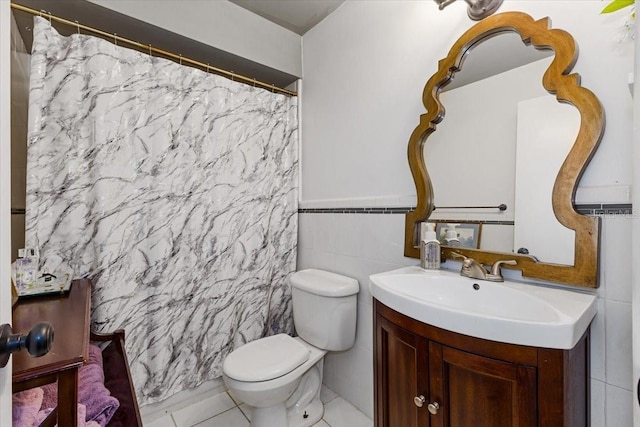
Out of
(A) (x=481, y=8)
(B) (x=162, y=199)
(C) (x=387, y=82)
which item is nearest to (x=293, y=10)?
(C) (x=387, y=82)

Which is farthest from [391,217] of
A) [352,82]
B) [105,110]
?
[105,110]

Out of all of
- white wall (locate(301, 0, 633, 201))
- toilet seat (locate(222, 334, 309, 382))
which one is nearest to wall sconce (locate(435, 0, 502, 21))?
white wall (locate(301, 0, 633, 201))

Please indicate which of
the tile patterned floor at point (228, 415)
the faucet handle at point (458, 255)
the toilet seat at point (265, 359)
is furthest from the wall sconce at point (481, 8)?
the tile patterned floor at point (228, 415)

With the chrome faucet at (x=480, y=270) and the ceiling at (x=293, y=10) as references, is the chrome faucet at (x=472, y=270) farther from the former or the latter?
the ceiling at (x=293, y=10)

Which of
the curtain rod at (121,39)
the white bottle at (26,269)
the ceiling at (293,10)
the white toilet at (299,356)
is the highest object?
the ceiling at (293,10)

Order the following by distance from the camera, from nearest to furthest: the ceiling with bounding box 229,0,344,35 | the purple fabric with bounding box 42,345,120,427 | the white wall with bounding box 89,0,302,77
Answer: the purple fabric with bounding box 42,345,120,427 < the white wall with bounding box 89,0,302,77 < the ceiling with bounding box 229,0,344,35

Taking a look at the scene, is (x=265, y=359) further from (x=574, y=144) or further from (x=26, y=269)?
(x=574, y=144)

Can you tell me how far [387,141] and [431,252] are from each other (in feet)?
2.07

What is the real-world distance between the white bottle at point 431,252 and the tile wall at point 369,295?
159 millimetres

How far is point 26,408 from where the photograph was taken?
0.73 meters

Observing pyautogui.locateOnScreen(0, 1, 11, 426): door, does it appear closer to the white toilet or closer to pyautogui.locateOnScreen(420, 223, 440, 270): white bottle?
the white toilet

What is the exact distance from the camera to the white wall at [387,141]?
0.91 m

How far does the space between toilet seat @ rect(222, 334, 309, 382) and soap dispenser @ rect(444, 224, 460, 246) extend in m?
0.89

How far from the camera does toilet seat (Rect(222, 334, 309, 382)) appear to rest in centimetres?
134
